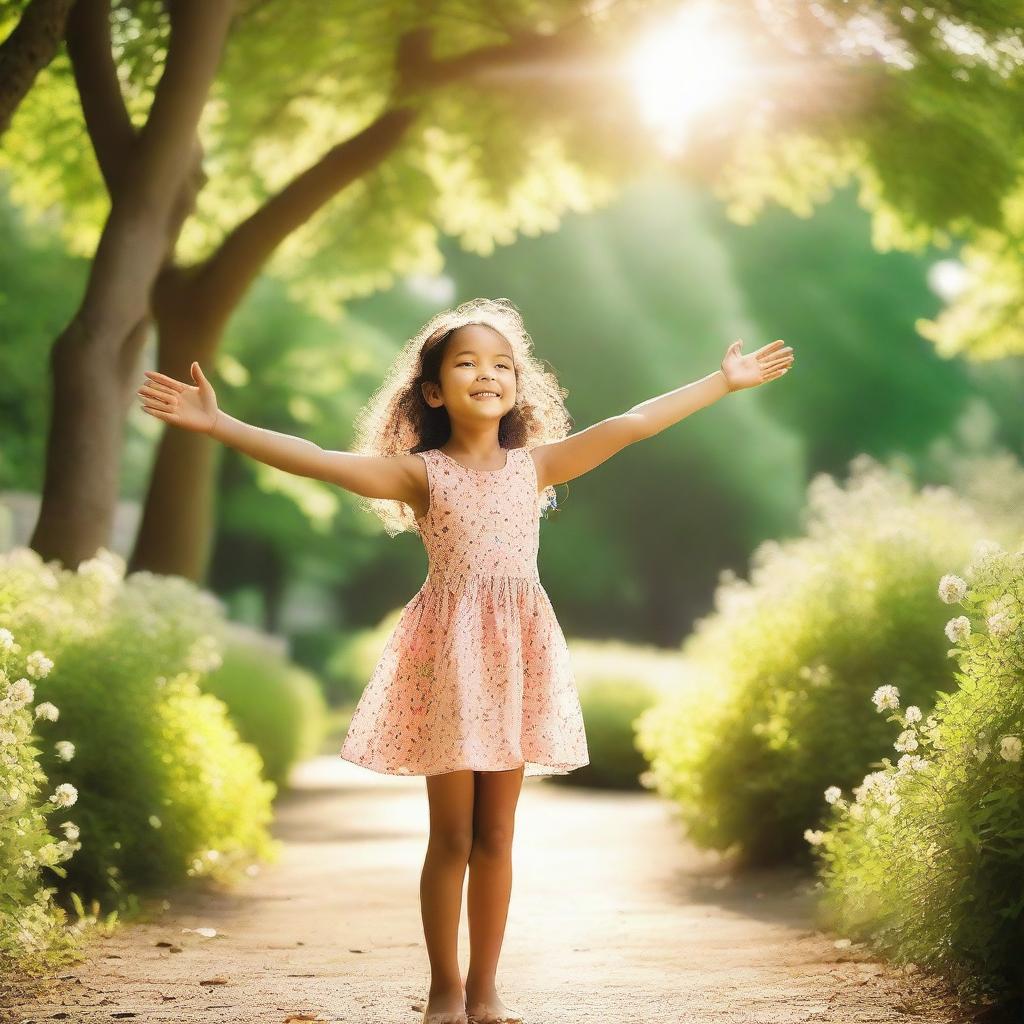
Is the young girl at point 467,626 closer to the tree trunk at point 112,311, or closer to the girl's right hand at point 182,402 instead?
the girl's right hand at point 182,402

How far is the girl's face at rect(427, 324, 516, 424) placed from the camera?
443 centimetres

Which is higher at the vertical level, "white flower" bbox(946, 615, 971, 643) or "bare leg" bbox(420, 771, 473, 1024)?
"white flower" bbox(946, 615, 971, 643)

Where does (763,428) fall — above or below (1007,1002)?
above

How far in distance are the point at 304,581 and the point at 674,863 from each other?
29.3 meters

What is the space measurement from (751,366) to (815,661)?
125 inches

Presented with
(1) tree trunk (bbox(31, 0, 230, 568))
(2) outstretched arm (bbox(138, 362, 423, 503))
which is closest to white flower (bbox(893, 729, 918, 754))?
(2) outstretched arm (bbox(138, 362, 423, 503))

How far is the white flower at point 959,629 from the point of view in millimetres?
4176

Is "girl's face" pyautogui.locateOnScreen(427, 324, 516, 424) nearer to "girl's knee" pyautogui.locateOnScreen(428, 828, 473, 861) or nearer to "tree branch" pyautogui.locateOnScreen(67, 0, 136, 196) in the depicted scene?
"girl's knee" pyautogui.locateOnScreen(428, 828, 473, 861)

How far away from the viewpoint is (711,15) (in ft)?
34.8

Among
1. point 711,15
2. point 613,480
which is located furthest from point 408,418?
point 613,480

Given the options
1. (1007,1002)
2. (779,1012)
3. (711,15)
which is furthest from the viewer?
(711,15)

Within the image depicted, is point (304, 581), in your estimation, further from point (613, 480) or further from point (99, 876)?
point (99, 876)

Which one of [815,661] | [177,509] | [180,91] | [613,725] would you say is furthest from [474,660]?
[613,725]

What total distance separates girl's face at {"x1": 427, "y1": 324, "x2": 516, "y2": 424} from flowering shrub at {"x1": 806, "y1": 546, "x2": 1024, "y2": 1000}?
1.46 metres
